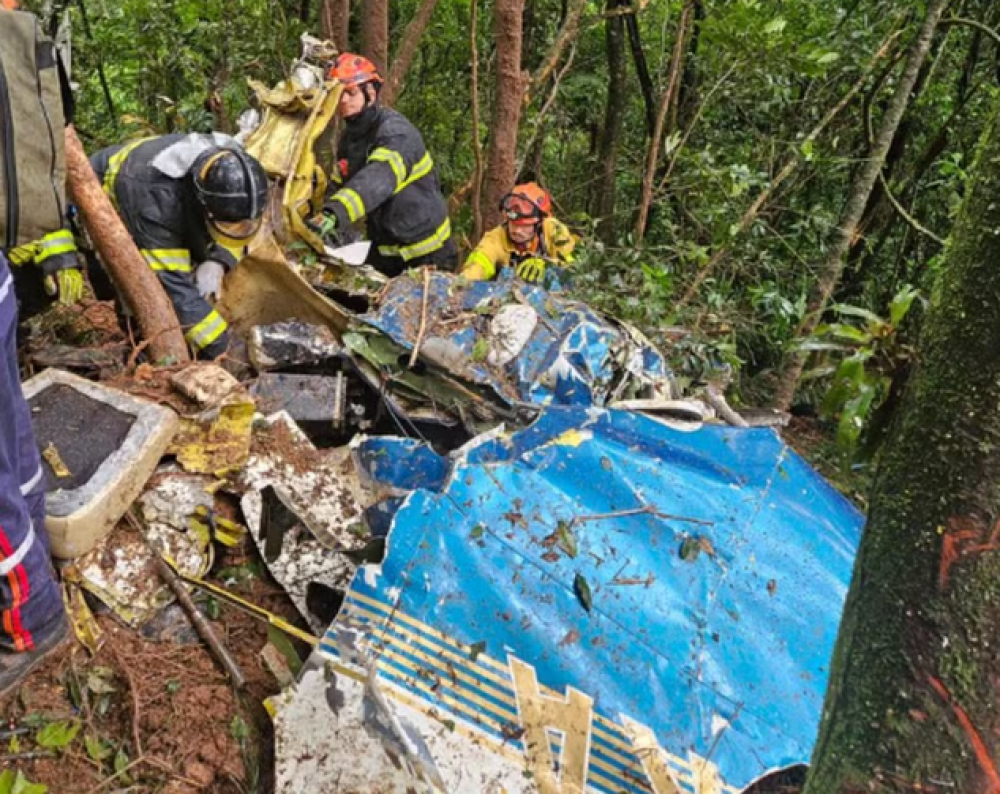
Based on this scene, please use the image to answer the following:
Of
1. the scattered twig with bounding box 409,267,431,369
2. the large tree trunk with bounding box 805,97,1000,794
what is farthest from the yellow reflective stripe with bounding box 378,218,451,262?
the large tree trunk with bounding box 805,97,1000,794

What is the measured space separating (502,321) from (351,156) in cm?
211

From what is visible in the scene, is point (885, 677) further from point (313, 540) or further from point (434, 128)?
point (434, 128)

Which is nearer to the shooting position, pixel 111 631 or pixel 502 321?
pixel 111 631

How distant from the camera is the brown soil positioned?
194cm

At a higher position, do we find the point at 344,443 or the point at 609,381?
the point at 609,381

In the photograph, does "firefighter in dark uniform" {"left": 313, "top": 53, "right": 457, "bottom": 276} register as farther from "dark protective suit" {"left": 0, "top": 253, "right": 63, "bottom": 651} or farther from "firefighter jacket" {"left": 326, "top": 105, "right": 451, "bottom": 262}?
"dark protective suit" {"left": 0, "top": 253, "right": 63, "bottom": 651}

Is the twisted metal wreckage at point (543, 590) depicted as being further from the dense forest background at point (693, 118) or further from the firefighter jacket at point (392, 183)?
the firefighter jacket at point (392, 183)

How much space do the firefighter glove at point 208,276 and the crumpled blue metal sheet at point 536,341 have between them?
2.37 ft

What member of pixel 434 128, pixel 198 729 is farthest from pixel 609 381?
pixel 434 128

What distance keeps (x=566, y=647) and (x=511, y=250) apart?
10.9ft

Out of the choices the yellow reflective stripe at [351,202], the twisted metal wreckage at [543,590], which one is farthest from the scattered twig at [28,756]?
the yellow reflective stripe at [351,202]

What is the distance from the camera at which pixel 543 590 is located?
6.46 feet

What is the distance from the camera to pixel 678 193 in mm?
5238

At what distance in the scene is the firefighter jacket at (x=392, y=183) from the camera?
4293 millimetres
